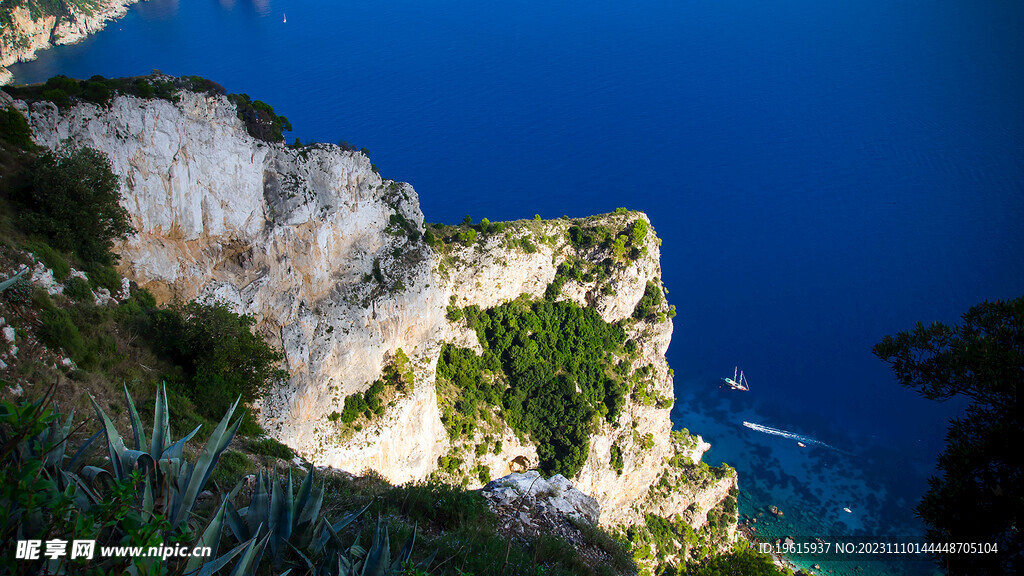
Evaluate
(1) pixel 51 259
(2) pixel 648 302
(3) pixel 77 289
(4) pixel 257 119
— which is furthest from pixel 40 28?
(2) pixel 648 302

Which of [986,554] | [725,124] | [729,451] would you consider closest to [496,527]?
[986,554]

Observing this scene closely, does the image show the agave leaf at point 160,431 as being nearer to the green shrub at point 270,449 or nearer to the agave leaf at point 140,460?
the agave leaf at point 140,460

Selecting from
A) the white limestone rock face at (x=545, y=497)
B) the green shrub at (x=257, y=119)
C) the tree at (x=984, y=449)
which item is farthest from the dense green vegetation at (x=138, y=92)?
the tree at (x=984, y=449)

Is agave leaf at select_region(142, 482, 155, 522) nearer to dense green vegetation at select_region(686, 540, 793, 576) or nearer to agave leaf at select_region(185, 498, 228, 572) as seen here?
agave leaf at select_region(185, 498, 228, 572)

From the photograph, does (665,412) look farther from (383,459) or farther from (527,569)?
(527,569)

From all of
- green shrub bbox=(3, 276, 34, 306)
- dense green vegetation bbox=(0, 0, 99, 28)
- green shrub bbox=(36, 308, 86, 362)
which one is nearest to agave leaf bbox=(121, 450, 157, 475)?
green shrub bbox=(36, 308, 86, 362)

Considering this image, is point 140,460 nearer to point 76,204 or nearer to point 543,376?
point 76,204
